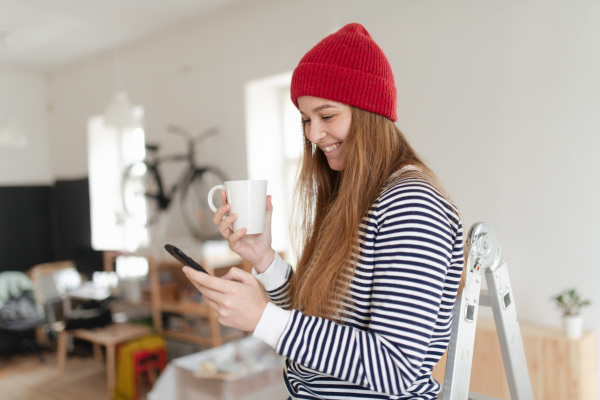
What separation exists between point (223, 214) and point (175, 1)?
3.27 meters

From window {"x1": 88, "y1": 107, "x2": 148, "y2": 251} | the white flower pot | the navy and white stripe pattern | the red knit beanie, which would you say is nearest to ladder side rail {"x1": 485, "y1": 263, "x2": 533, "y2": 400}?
the navy and white stripe pattern

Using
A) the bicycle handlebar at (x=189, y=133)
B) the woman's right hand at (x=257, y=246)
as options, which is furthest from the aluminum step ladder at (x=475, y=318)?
the bicycle handlebar at (x=189, y=133)

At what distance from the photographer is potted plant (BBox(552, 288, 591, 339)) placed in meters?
2.29

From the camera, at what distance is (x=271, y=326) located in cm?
75

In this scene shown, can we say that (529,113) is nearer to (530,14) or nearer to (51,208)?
(530,14)

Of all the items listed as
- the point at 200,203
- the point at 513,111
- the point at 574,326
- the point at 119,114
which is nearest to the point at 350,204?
the point at 574,326

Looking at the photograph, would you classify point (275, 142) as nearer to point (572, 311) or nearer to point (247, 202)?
point (572, 311)

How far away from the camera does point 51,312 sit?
531 cm

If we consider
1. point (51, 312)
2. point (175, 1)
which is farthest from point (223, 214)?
point (51, 312)

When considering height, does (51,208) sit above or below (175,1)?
below

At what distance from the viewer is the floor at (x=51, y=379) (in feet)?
13.1

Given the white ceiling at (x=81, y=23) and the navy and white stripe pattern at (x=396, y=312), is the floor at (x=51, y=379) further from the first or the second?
the navy and white stripe pattern at (x=396, y=312)

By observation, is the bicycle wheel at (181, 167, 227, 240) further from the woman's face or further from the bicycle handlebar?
Answer: the woman's face

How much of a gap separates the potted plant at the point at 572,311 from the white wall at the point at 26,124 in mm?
5742
